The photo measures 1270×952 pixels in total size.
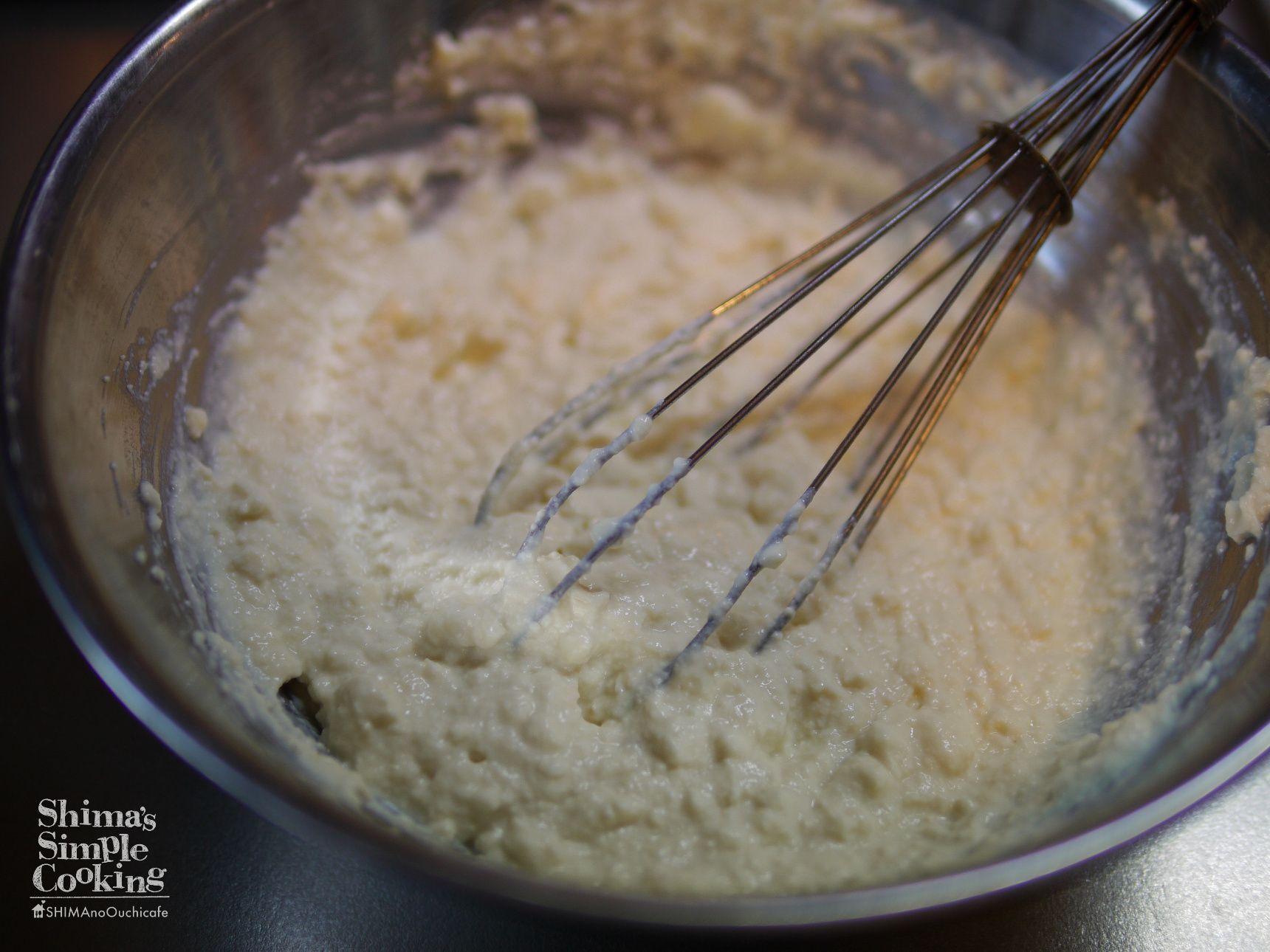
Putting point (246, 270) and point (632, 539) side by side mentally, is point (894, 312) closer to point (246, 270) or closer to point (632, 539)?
point (632, 539)

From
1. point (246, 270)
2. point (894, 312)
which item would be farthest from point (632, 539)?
point (246, 270)

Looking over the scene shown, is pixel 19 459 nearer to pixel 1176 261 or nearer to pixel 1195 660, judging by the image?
pixel 1195 660

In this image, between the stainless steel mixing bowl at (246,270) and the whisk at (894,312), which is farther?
the whisk at (894,312)

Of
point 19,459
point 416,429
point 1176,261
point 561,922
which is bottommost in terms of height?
point 561,922

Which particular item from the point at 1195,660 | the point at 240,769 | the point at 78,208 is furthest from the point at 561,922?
the point at 78,208

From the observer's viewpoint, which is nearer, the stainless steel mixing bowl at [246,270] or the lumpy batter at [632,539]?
the stainless steel mixing bowl at [246,270]

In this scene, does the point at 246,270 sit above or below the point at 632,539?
above
